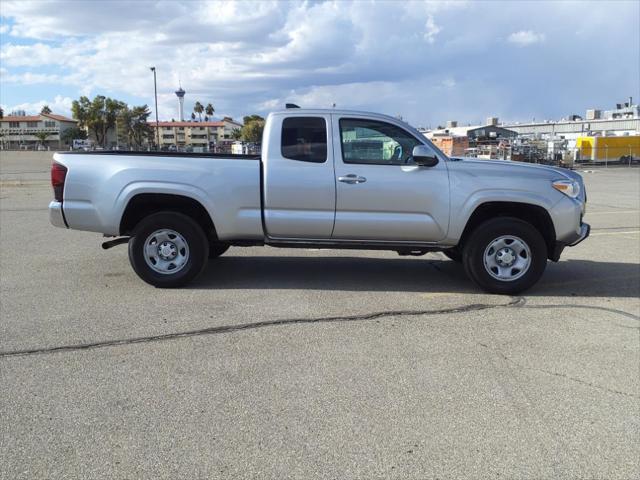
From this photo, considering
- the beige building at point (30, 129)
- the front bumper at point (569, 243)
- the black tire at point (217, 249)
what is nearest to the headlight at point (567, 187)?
the front bumper at point (569, 243)

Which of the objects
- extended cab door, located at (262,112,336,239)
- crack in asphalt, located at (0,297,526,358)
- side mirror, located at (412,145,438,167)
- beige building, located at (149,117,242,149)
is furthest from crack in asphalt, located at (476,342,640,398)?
beige building, located at (149,117,242,149)

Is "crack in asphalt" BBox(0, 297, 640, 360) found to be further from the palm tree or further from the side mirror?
the palm tree

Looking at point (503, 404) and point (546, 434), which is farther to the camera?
point (503, 404)

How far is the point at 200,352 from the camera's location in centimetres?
443

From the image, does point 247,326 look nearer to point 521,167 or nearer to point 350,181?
point 350,181

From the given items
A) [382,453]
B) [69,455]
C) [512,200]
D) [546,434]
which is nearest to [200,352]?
[69,455]

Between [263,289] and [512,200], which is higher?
[512,200]

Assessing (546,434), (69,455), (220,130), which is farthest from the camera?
(220,130)

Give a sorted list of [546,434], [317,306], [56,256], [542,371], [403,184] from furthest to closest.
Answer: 1. [56,256]
2. [403,184]
3. [317,306]
4. [542,371]
5. [546,434]

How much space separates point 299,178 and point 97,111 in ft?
440

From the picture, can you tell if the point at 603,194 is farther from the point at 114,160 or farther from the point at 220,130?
the point at 220,130

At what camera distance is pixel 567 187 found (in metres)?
6.25

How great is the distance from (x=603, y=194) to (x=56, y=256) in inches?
701

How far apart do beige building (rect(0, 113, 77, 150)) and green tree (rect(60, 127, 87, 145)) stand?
5.71 feet
